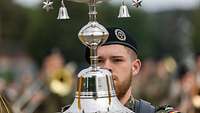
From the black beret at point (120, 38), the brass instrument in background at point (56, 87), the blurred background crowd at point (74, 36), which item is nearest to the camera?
the black beret at point (120, 38)

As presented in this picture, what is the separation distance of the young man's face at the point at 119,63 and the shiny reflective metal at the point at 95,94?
2.64 feet

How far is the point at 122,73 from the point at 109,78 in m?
0.86

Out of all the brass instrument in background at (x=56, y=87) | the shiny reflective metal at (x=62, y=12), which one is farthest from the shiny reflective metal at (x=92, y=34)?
the brass instrument in background at (x=56, y=87)

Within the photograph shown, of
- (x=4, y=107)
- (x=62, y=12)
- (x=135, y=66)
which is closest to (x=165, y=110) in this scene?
(x=135, y=66)

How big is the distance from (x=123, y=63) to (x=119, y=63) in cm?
5

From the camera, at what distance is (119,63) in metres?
4.95

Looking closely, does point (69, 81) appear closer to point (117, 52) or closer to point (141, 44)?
point (117, 52)

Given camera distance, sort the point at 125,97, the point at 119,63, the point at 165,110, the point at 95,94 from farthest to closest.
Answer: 1. the point at 125,97
2. the point at 119,63
3. the point at 165,110
4. the point at 95,94

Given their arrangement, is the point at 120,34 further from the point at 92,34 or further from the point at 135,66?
the point at 92,34

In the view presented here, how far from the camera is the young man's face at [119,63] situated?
4910 mm

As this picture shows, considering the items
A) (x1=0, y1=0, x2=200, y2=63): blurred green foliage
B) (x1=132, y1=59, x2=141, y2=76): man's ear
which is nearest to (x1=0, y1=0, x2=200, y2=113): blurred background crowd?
(x1=0, y1=0, x2=200, y2=63): blurred green foliage

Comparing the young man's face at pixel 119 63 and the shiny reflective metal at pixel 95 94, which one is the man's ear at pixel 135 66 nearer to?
the young man's face at pixel 119 63

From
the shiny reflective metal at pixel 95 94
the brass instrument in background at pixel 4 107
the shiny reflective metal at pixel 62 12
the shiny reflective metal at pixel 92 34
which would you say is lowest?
the brass instrument in background at pixel 4 107

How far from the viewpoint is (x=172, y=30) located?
2194 inches
